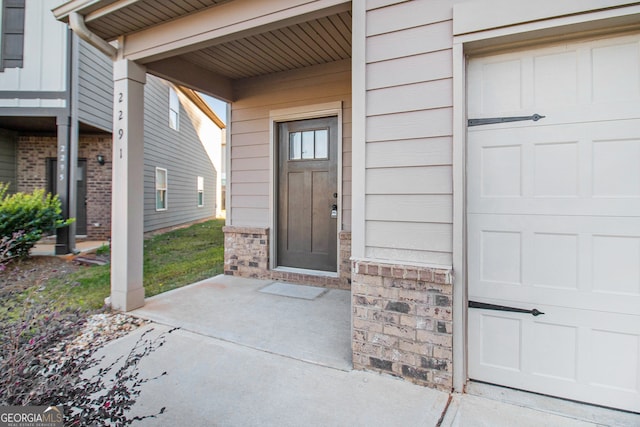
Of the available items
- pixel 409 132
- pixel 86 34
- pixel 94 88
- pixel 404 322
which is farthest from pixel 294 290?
pixel 94 88

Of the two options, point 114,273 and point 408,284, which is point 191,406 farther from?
point 114,273

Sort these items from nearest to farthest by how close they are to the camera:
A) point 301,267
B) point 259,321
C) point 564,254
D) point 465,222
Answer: point 564,254, point 465,222, point 259,321, point 301,267

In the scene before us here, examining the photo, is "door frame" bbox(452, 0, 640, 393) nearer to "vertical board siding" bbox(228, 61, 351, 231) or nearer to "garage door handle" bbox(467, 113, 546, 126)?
"garage door handle" bbox(467, 113, 546, 126)

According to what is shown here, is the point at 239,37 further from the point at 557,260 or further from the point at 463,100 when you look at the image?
the point at 557,260

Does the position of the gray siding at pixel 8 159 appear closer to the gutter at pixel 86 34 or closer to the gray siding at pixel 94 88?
the gray siding at pixel 94 88

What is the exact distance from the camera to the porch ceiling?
2.80 meters

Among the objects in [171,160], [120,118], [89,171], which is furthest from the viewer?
[171,160]

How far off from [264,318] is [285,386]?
112 centimetres

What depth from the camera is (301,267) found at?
177 inches

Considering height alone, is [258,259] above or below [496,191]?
below

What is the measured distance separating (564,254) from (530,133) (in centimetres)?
74

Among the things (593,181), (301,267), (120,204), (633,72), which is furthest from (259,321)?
(633,72)

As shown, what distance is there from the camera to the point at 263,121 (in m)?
4.61

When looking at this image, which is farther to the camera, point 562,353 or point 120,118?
point 120,118
